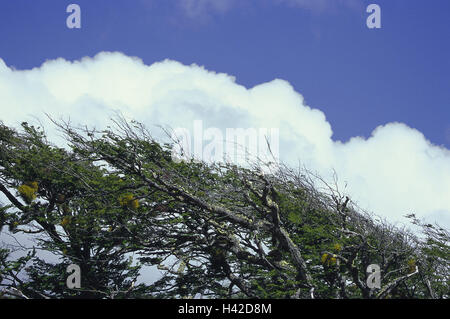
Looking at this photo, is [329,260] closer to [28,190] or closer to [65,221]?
[65,221]

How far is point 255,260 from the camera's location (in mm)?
13055

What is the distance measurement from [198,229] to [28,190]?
739cm

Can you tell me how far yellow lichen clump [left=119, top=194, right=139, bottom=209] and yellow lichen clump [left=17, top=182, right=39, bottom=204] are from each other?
5.86 metres

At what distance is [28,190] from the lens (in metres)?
17.0

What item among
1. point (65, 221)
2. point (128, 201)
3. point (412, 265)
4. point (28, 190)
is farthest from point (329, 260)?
point (28, 190)

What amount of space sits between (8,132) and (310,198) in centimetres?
1340

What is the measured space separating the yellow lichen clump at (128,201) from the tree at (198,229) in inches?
1.5

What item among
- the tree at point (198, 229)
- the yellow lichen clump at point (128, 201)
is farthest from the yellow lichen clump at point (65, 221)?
the yellow lichen clump at point (128, 201)
